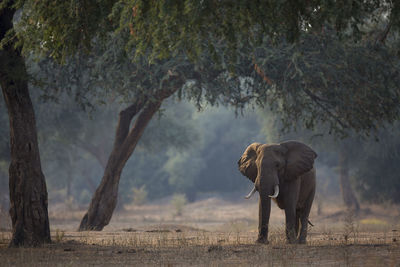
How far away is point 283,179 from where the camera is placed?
41.2ft

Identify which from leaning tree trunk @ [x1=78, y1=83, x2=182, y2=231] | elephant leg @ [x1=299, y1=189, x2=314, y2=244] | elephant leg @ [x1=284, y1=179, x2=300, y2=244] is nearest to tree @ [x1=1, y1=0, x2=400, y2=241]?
elephant leg @ [x1=284, y1=179, x2=300, y2=244]

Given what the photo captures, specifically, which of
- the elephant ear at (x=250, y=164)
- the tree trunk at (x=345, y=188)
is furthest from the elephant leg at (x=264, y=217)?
the tree trunk at (x=345, y=188)

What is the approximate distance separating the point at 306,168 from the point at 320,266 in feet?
13.6

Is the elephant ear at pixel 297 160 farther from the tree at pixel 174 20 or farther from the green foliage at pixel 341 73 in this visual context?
the tree at pixel 174 20

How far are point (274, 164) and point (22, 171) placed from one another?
5.17m

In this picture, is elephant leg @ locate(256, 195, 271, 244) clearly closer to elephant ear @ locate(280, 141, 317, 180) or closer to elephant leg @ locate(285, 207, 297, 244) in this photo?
elephant leg @ locate(285, 207, 297, 244)

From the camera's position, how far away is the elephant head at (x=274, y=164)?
11961 millimetres

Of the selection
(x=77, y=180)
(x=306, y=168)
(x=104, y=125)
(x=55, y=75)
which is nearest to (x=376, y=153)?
(x=104, y=125)

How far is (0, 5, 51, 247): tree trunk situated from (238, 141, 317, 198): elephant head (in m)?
4.39

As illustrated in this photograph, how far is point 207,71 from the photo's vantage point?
16984 mm

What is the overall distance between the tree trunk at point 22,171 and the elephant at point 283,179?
442 centimetres

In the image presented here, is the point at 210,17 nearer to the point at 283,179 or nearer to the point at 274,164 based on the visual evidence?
the point at 274,164

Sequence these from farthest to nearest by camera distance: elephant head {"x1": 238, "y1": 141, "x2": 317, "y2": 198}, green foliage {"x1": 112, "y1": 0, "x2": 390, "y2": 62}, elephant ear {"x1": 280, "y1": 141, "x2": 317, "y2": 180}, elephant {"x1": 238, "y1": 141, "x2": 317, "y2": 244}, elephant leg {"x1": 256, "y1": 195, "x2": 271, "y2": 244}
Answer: elephant ear {"x1": 280, "y1": 141, "x2": 317, "y2": 180}
elephant head {"x1": 238, "y1": 141, "x2": 317, "y2": 198}
elephant {"x1": 238, "y1": 141, "x2": 317, "y2": 244}
elephant leg {"x1": 256, "y1": 195, "x2": 271, "y2": 244}
green foliage {"x1": 112, "y1": 0, "x2": 390, "y2": 62}

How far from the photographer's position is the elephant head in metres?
12.0
